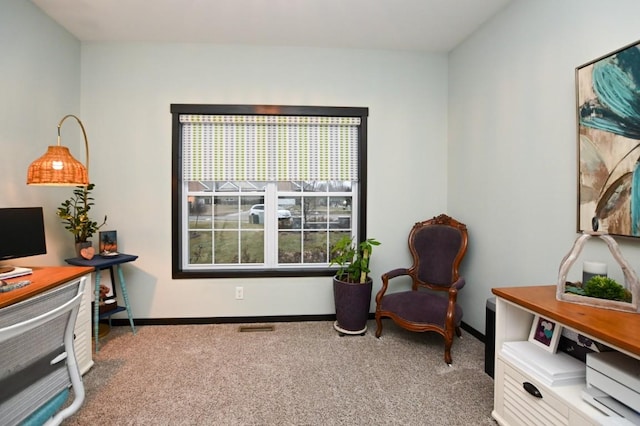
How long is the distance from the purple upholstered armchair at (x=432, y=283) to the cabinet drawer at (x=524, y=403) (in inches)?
27.2

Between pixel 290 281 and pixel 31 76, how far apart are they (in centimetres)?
281

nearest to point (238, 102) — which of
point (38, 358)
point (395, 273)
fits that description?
point (395, 273)

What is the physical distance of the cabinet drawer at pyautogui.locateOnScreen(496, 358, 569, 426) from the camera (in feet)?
4.79

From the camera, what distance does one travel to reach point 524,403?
164cm

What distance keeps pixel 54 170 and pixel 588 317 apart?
318cm

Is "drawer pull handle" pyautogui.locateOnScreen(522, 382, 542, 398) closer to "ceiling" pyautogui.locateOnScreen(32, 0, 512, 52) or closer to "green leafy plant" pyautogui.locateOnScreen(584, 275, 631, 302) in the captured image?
"green leafy plant" pyautogui.locateOnScreen(584, 275, 631, 302)

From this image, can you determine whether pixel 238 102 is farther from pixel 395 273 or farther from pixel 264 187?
pixel 395 273

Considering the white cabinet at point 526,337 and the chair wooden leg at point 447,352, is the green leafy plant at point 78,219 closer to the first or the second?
the chair wooden leg at point 447,352

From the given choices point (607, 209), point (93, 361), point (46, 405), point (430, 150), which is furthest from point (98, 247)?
point (607, 209)

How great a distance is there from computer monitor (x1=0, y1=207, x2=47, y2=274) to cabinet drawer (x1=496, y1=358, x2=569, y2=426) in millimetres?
3077

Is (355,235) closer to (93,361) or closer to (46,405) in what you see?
(93,361)

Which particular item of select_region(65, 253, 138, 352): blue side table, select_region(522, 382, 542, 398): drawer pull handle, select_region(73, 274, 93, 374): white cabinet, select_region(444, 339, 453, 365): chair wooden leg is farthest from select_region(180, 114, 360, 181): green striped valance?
select_region(522, 382, 542, 398): drawer pull handle

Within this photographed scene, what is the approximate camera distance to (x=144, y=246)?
3248 mm

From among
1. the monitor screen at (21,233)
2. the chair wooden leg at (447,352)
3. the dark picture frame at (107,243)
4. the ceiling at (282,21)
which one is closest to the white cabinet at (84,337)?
the monitor screen at (21,233)
